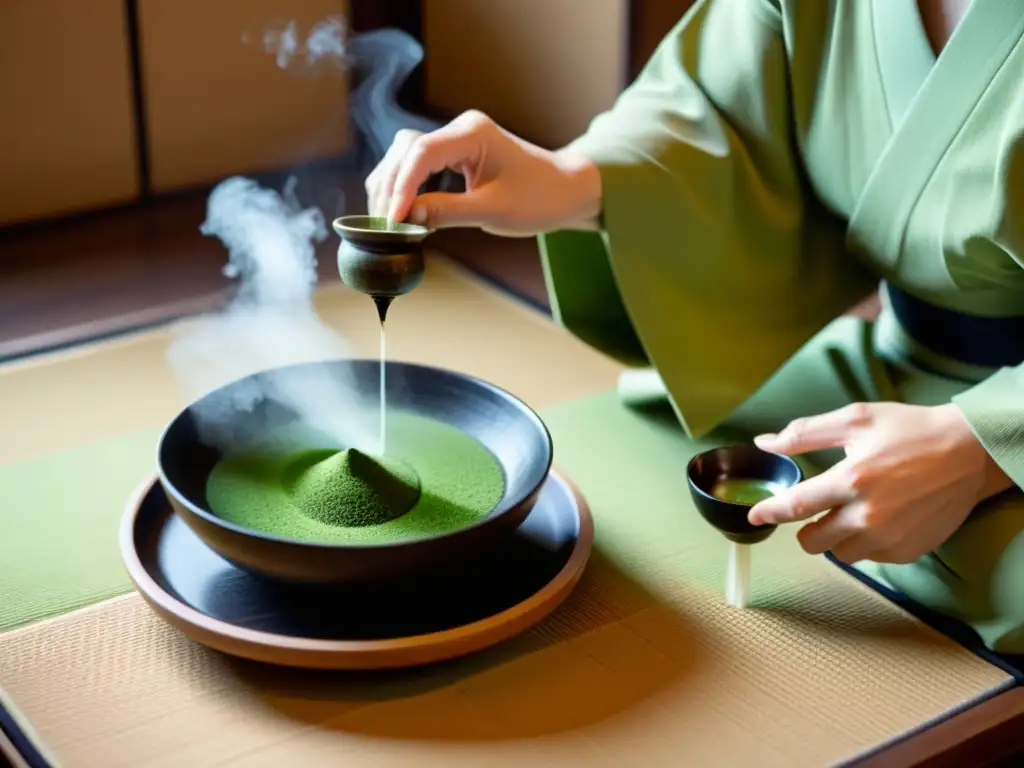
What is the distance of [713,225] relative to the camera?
189cm

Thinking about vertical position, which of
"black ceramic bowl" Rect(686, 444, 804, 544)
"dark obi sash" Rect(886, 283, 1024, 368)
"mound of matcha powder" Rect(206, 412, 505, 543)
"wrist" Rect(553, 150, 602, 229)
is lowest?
"mound of matcha powder" Rect(206, 412, 505, 543)

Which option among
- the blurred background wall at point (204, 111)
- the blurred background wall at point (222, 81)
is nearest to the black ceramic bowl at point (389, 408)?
the blurred background wall at point (204, 111)

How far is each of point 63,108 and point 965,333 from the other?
2087mm

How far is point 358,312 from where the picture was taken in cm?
255

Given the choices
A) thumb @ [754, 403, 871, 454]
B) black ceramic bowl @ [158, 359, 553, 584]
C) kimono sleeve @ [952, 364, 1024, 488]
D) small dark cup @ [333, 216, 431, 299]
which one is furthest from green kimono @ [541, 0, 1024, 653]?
small dark cup @ [333, 216, 431, 299]

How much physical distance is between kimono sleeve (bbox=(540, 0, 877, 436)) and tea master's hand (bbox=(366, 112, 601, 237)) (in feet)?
0.19

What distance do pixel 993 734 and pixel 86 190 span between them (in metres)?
2.36

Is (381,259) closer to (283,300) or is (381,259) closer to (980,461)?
(980,461)

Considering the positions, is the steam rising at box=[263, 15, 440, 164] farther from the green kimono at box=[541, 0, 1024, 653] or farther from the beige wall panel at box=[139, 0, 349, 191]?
the green kimono at box=[541, 0, 1024, 653]

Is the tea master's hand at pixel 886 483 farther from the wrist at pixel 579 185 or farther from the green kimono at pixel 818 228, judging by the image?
the wrist at pixel 579 185

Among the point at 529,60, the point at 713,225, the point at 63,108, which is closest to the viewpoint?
the point at 713,225

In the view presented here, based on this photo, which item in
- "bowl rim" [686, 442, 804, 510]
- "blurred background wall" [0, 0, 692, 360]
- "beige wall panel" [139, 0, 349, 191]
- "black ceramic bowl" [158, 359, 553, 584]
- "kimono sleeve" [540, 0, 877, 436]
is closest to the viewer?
"black ceramic bowl" [158, 359, 553, 584]

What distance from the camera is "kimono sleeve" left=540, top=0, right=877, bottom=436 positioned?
6.08 feet

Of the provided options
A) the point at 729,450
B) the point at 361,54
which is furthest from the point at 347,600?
the point at 361,54
